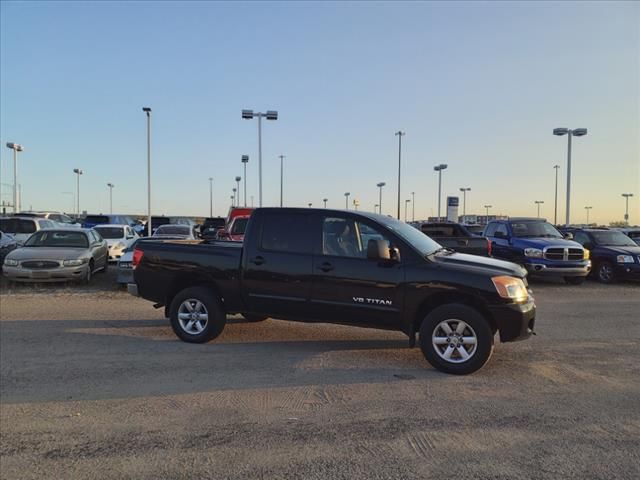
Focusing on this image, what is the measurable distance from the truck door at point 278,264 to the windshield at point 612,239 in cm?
1219

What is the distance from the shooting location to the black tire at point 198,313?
686 centimetres

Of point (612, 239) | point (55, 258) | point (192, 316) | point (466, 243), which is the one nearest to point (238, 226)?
point (55, 258)

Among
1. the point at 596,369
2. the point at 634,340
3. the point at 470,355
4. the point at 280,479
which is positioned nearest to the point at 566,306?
the point at 634,340

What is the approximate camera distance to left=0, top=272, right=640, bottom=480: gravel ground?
11.7ft

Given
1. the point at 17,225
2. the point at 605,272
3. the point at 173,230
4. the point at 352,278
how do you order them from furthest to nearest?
the point at 173,230
the point at 17,225
the point at 605,272
the point at 352,278

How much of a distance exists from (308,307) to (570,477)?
3.63 m

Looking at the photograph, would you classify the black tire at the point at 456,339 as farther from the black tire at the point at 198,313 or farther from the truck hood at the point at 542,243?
the truck hood at the point at 542,243

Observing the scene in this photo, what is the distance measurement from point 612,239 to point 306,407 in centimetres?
1425

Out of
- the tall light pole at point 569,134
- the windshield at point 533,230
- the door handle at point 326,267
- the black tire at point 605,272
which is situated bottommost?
the black tire at point 605,272

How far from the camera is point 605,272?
14.5 m

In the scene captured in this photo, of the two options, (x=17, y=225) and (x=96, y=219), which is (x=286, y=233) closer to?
(x=17, y=225)

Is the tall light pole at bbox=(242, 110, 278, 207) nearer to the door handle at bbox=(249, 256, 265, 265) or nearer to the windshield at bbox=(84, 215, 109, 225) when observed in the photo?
the windshield at bbox=(84, 215, 109, 225)

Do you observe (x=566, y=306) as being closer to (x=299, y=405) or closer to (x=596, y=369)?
(x=596, y=369)

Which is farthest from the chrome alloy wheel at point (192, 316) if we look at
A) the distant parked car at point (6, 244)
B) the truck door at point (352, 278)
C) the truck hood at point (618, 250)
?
the truck hood at point (618, 250)
